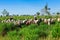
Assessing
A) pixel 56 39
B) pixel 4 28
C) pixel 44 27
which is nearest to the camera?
pixel 56 39

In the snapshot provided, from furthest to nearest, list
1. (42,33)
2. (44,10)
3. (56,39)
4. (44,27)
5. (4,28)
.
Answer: (44,10), (4,28), (44,27), (42,33), (56,39)

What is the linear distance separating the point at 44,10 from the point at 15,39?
152 feet

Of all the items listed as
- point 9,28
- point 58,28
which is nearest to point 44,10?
point 9,28

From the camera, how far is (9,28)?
16422mm

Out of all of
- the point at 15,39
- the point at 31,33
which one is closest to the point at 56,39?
the point at 31,33

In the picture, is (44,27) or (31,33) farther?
(44,27)

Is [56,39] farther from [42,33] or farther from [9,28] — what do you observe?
[9,28]

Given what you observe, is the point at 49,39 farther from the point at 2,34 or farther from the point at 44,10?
the point at 44,10

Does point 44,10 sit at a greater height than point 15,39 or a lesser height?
lesser

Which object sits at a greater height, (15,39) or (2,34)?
(15,39)

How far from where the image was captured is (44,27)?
14742 millimetres

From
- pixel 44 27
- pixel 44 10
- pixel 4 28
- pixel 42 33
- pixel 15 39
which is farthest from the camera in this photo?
pixel 44 10

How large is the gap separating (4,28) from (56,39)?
560 centimetres

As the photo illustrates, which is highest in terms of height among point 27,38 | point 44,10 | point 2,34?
point 27,38
